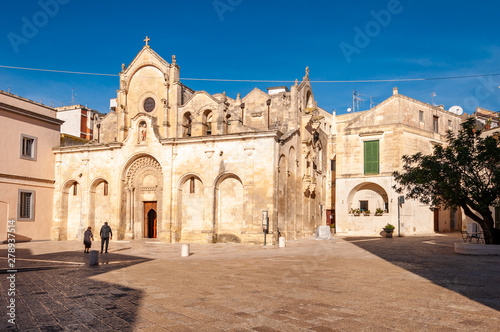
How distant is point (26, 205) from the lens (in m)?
30.5

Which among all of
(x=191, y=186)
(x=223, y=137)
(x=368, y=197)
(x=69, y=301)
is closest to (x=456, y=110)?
(x=368, y=197)

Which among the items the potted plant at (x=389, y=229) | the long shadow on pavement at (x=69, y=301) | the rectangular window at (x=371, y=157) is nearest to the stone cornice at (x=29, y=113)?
the long shadow on pavement at (x=69, y=301)

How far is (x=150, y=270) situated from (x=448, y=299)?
932cm

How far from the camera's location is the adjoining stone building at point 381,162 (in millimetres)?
35156

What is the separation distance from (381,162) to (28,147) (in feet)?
94.0

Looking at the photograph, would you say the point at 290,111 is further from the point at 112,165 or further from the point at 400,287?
the point at 400,287

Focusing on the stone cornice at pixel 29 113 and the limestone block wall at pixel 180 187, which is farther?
the stone cornice at pixel 29 113

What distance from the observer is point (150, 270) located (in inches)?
555

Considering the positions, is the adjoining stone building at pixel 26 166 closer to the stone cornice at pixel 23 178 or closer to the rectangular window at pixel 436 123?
the stone cornice at pixel 23 178

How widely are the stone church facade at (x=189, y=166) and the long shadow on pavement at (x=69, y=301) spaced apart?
558 inches

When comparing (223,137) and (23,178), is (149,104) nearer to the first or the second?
(223,137)

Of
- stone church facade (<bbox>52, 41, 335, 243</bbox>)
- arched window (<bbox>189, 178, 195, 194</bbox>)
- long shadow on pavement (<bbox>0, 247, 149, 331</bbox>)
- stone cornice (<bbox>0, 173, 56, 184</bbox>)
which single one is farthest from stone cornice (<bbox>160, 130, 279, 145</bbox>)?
long shadow on pavement (<bbox>0, 247, 149, 331</bbox>)

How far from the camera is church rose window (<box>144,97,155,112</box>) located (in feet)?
112

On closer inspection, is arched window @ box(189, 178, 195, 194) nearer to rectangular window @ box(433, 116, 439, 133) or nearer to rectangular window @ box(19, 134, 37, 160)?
rectangular window @ box(19, 134, 37, 160)
